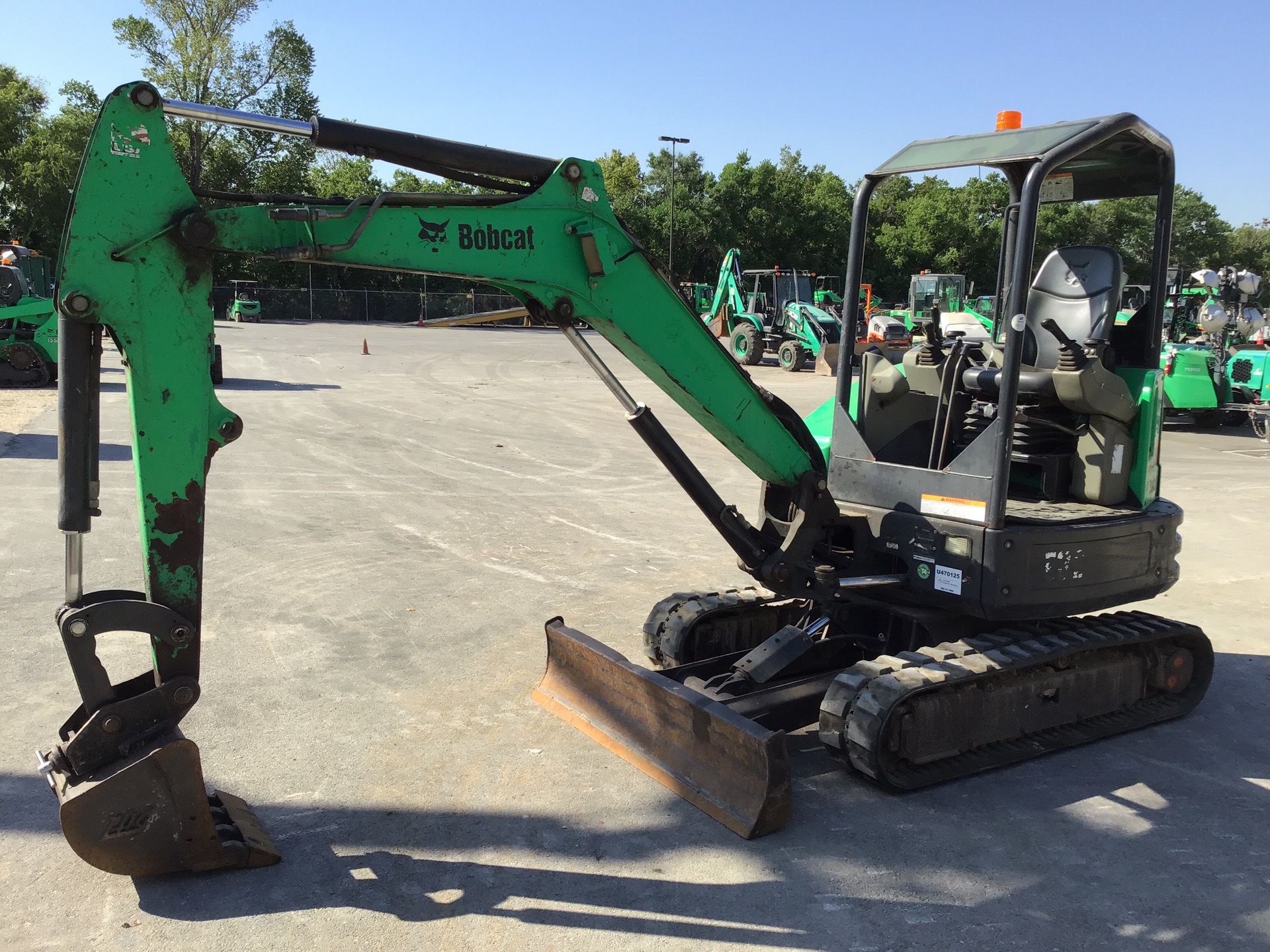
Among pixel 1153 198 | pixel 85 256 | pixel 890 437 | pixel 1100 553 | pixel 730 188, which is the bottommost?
pixel 1100 553

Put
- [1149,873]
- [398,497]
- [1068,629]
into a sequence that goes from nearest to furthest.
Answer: [1149,873] → [1068,629] → [398,497]

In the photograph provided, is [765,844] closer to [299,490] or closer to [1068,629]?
[1068,629]

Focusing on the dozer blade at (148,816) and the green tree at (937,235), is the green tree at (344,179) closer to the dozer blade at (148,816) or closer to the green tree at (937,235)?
the green tree at (937,235)

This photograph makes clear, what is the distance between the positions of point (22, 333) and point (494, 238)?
1905 cm

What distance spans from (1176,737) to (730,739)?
2.79 m

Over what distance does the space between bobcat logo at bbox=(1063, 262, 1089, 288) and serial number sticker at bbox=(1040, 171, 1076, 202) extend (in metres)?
0.39

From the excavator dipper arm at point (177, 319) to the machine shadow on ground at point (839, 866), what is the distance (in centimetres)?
25

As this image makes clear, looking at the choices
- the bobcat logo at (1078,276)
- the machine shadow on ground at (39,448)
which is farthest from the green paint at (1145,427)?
the machine shadow on ground at (39,448)

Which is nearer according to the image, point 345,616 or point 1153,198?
point 1153,198

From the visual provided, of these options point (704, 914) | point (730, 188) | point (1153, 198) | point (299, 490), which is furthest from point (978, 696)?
point (730, 188)

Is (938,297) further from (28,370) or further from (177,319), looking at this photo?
(177,319)

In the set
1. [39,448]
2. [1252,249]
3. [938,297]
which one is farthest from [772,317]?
[1252,249]

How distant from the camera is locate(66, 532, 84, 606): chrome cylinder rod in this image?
143 inches

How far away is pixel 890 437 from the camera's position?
18.8 feet
